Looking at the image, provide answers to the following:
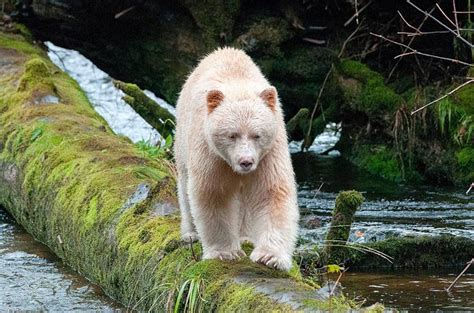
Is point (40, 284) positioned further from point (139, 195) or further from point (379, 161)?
point (379, 161)

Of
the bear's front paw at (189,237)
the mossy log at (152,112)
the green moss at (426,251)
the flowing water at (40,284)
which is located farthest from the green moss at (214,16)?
the bear's front paw at (189,237)

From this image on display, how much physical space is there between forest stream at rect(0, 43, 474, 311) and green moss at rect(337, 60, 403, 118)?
2.98 feet

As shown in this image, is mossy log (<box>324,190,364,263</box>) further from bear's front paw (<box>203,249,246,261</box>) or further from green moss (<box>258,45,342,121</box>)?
green moss (<box>258,45,342,121</box>)

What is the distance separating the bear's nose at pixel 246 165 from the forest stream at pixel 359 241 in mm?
2275

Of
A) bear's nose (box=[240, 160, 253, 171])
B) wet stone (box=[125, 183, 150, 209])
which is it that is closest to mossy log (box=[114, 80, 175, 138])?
wet stone (box=[125, 183, 150, 209])

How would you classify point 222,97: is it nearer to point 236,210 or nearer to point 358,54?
point 236,210

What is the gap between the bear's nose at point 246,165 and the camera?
5.95 m

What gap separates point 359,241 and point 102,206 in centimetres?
257

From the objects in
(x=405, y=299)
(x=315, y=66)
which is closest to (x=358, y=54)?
(x=315, y=66)

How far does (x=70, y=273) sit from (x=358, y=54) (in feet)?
19.4

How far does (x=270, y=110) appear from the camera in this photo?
20.6 feet

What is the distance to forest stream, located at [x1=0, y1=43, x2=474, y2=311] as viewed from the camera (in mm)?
7938

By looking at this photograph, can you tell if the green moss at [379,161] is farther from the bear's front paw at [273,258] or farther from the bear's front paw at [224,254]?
the bear's front paw at [273,258]

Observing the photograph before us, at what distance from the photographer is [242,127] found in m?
6.09
